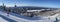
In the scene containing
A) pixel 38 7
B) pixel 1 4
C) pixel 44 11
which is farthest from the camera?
pixel 1 4

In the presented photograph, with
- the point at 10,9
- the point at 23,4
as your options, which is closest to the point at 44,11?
the point at 23,4

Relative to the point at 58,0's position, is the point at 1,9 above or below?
below

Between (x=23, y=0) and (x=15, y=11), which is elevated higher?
(x=23, y=0)

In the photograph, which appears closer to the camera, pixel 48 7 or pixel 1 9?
pixel 48 7

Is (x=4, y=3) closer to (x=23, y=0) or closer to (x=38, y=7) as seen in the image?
(x=23, y=0)

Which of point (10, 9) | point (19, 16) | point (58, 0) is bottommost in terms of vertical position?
point (19, 16)

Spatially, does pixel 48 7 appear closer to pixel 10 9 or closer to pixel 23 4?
pixel 23 4

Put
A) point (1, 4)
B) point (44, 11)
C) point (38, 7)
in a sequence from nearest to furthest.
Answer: point (44, 11) → point (38, 7) → point (1, 4)

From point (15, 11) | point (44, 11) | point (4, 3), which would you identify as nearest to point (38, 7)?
point (44, 11)

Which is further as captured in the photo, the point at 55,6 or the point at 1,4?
the point at 1,4
